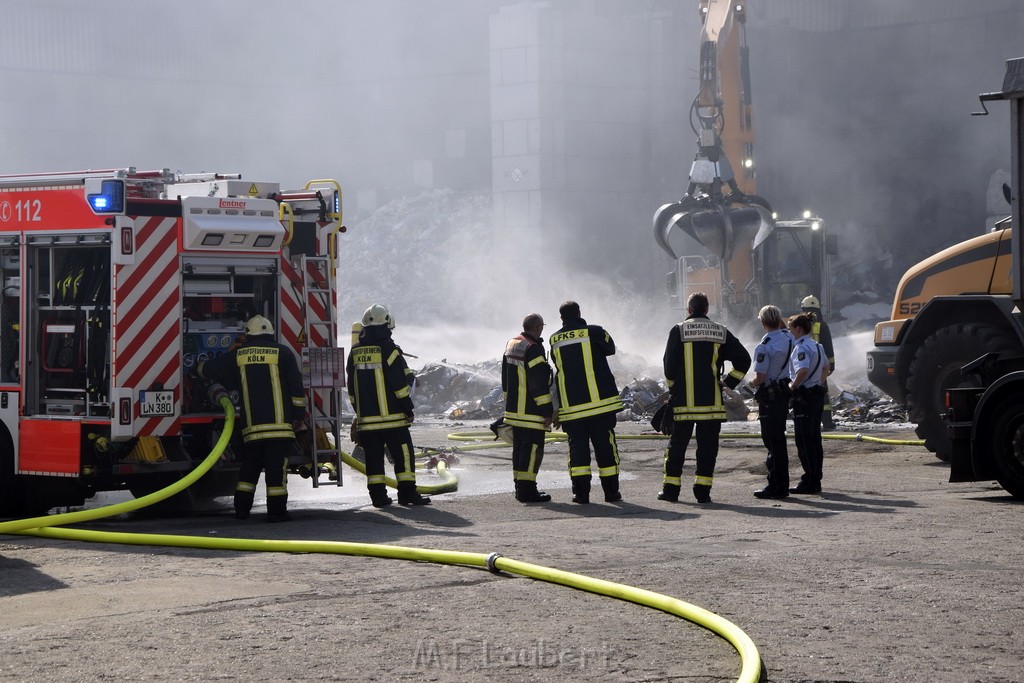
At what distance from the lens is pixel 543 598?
21.2ft

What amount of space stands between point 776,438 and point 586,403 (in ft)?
4.96

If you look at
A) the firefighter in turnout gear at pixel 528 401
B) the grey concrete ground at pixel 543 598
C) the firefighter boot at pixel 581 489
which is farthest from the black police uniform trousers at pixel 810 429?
the firefighter in turnout gear at pixel 528 401

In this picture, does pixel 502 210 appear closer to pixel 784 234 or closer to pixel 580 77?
pixel 580 77

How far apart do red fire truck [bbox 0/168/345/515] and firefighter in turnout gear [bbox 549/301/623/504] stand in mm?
1722

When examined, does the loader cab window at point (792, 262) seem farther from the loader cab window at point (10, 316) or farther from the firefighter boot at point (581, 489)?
the loader cab window at point (10, 316)

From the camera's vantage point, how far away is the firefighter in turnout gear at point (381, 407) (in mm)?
10422

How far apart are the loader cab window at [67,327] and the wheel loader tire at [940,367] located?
274 inches

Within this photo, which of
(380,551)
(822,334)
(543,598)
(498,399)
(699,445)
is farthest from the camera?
(498,399)

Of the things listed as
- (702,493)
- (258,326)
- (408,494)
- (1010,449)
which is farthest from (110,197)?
(1010,449)

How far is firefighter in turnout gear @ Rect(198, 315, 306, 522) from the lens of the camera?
9695 millimetres

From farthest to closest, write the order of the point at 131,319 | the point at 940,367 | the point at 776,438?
the point at 940,367
the point at 776,438
the point at 131,319

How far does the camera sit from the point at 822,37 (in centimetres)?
3812

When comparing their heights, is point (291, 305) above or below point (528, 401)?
above

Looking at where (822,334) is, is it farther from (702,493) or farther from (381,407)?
(381,407)
